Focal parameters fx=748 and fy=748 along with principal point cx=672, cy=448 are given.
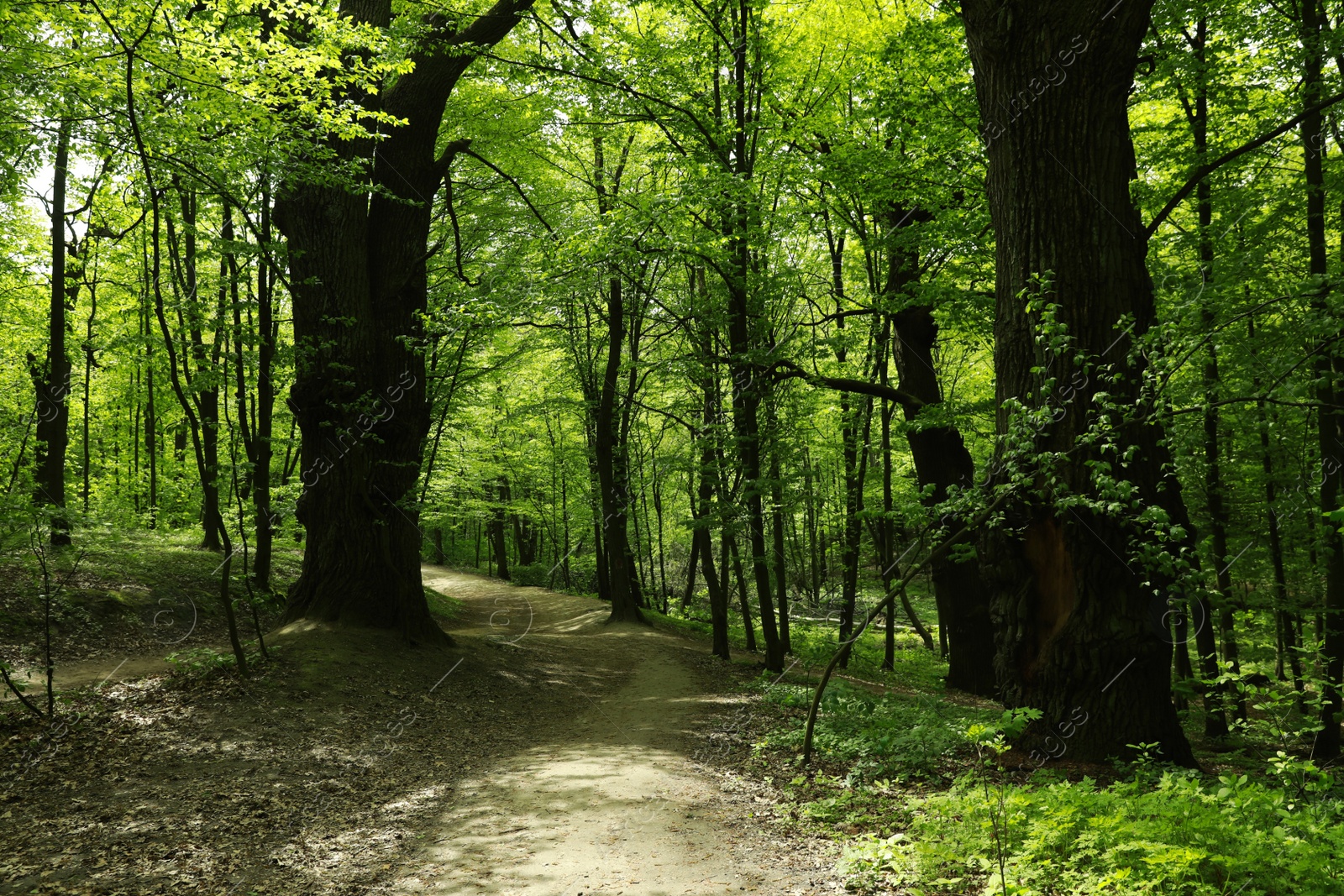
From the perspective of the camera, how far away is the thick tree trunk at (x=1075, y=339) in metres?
5.30

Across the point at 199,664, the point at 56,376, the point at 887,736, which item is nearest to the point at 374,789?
the point at 199,664

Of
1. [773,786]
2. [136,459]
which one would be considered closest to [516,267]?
[773,786]

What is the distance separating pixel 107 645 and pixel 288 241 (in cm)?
579

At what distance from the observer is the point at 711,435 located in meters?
11.7

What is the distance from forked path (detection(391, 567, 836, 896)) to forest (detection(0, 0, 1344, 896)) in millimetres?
49

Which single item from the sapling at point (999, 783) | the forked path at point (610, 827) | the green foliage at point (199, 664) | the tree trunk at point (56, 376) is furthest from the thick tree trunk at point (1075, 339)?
the tree trunk at point (56, 376)

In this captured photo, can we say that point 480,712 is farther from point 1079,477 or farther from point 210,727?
point 1079,477

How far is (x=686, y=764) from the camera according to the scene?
6844 mm

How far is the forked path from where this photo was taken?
4.17 m

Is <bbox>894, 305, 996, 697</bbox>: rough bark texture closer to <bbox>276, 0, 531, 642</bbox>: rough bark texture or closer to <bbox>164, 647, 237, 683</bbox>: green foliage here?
<bbox>276, 0, 531, 642</bbox>: rough bark texture

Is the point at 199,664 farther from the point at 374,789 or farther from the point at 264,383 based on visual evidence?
the point at 264,383

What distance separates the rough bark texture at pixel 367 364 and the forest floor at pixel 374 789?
2.82ft

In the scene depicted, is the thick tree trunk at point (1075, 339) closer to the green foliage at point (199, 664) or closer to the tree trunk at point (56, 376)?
the green foliage at point (199, 664)

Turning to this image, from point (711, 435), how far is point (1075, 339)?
6.76 metres
